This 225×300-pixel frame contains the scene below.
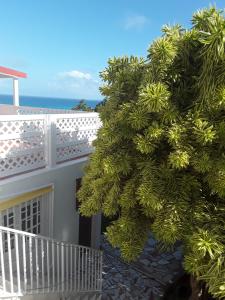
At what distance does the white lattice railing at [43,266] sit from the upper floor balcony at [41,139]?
1511mm

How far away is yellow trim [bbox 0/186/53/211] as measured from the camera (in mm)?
5679

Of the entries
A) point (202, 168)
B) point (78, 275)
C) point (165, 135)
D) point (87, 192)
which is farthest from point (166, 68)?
point (78, 275)

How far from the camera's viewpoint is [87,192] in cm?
584

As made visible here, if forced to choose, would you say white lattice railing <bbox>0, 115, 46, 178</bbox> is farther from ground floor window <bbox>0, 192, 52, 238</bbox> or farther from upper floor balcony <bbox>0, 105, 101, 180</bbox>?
ground floor window <bbox>0, 192, 52, 238</bbox>

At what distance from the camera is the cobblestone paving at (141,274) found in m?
8.21

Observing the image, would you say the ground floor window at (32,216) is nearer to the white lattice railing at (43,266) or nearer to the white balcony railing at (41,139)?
the white lattice railing at (43,266)

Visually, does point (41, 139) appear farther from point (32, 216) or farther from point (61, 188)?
point (32, 216)

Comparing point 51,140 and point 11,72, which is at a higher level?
point 11,72

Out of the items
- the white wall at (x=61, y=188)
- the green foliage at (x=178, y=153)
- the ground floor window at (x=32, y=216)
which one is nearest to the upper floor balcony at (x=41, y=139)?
the white wall at (x=61, y=188)

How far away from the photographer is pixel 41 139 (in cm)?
658

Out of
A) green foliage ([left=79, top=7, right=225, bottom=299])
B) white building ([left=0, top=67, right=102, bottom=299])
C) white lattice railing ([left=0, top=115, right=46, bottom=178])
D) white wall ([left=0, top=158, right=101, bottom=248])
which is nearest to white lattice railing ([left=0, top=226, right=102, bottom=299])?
white building ([left=0, top=67, right=102, bottom=299])

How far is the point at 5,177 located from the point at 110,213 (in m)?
2.35

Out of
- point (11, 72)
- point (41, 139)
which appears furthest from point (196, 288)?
point (11, 72)

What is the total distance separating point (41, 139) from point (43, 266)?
2.76 meters
